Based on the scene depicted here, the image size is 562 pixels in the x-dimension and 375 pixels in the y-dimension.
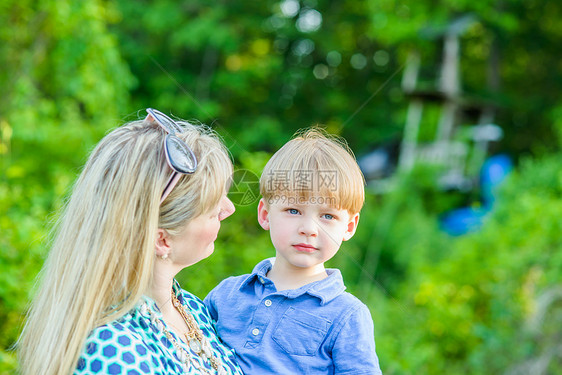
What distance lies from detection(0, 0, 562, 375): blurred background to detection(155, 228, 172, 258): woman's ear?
57 cm

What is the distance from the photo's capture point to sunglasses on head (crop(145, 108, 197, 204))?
138cm

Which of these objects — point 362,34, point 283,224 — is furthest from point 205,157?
point 362,34

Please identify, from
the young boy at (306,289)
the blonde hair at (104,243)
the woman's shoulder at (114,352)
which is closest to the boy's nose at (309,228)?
the young boy at (306,289)

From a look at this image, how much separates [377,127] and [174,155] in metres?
13.1

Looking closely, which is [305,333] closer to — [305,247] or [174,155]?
[305,247]

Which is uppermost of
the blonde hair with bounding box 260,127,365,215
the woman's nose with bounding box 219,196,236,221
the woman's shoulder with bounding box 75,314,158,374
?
the blonde hair with bounding box 260,127,365,215

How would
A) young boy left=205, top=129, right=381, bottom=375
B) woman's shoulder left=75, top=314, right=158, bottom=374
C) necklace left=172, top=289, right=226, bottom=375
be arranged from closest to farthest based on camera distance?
1. woman's shoulder left=75, top=314, right=158, bottom=374
2. necklace left=172, top=289, right=226, bottom=375
3. young boy left=205, top=129, right=381, bottom=375

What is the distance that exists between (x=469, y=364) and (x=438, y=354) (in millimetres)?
281

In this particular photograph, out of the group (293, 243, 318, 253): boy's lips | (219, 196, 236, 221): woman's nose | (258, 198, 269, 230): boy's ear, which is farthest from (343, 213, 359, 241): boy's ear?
(219, 196, 236, 221): woman's nose

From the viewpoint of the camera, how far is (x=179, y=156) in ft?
4.58

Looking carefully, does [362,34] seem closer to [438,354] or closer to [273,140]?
[273,140]

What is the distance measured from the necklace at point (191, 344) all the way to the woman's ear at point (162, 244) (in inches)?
4.7

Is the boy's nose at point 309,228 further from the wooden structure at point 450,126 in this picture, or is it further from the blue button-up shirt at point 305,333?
the wooden structure at point 450,126

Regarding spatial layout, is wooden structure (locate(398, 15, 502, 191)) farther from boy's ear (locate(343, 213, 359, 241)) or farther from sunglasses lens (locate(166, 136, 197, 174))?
sunglasses lens (locate(166, 136, 197, 174))
